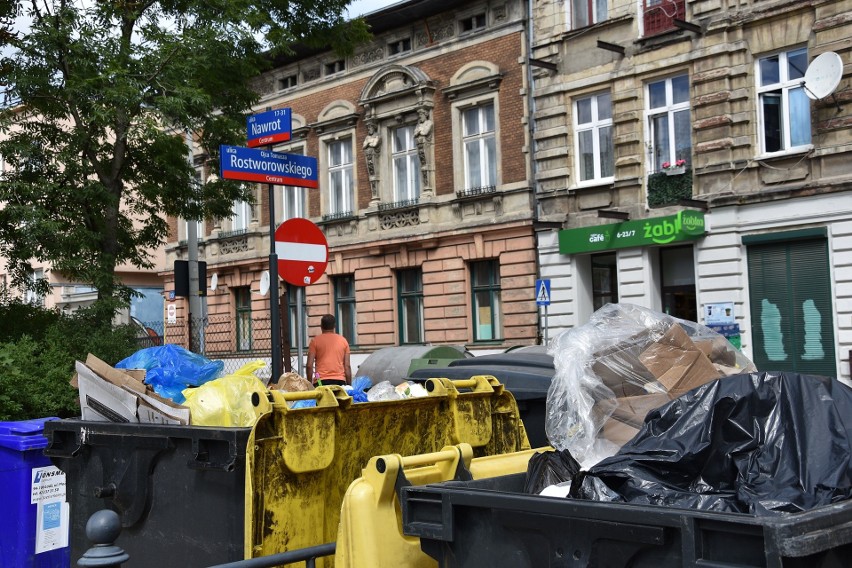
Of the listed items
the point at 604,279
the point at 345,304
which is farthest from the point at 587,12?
the point at 345,304

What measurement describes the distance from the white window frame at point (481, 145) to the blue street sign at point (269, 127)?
49.6 feet

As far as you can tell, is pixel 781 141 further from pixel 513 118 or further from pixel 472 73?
pixel 472 73

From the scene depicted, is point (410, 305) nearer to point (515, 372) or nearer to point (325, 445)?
point (515, 372)

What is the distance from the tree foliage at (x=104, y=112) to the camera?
10.5 metres

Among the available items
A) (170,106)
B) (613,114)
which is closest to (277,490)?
(170,106)

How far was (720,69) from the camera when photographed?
759 inches

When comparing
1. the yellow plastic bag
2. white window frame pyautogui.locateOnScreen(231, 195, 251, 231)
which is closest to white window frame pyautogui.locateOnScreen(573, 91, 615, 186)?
white window frame pyautogui.locateOnScreen(231, 195, 251, 231)

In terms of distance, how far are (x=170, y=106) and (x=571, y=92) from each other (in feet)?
45.6

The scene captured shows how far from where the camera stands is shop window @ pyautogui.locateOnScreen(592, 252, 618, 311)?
73.8ft

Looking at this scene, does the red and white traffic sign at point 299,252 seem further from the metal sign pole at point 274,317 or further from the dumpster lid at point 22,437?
the dumpster lid at point 22,437

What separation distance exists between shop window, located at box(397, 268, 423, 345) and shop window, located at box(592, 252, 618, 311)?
559cm

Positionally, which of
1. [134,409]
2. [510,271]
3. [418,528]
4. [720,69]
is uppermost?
[720,69]

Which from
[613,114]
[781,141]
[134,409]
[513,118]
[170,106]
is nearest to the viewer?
[134,409]

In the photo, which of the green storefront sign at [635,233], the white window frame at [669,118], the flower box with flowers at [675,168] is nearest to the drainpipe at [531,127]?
the green storefront sign at [635,233]
